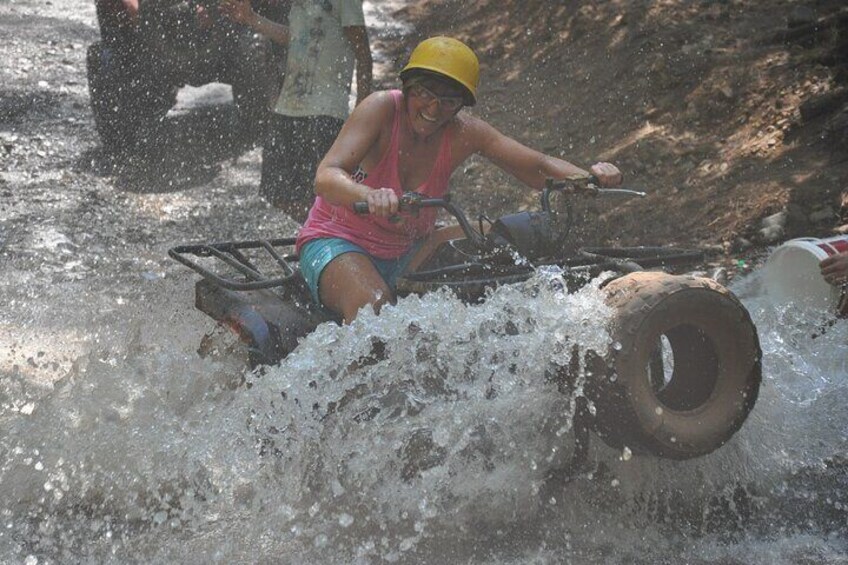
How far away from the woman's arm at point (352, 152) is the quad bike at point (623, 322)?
354 millimetres

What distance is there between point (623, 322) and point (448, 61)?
131 cm

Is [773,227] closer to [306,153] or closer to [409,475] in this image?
[306,153]

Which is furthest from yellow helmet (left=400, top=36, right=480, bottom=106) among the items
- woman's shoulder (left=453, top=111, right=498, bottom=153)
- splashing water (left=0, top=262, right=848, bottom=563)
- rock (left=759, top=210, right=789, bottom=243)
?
rock (left=759, top=210, right=789, bottom=243)

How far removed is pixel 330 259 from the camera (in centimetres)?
437

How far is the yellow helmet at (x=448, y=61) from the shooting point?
14.1ft

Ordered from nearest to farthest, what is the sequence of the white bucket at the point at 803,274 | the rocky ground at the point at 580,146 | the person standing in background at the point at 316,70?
the white bucket at the point at 803,274
the person standing in background at the point at 316,70
the rocky ground at the point at 580,146

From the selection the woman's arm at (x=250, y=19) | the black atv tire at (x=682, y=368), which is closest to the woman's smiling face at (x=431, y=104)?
the black atv tire at (x=682, y=368)

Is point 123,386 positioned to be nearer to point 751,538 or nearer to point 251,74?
point 751,538

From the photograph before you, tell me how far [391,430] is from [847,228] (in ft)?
11.2

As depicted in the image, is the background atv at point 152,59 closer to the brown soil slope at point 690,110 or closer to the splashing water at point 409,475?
the brown soil slope at point 690,110

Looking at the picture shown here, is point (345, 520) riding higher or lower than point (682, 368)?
lower

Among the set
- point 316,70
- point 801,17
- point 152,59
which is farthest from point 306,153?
point 801,17

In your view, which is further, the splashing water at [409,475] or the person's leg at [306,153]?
the person's leg at [306,153]

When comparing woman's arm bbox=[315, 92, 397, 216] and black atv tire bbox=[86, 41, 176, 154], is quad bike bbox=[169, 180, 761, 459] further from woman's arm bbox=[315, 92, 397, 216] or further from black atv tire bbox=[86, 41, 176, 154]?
black atv tire bbox=[86, 41, 176, 154]
